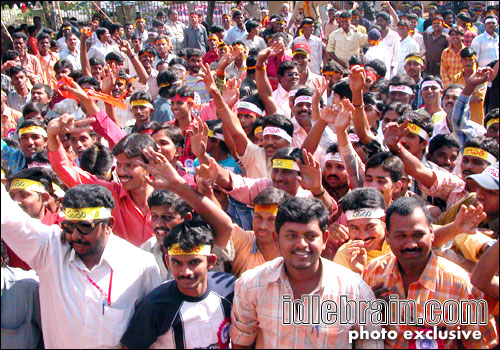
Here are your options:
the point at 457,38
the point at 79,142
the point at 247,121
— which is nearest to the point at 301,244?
the point at 247,121

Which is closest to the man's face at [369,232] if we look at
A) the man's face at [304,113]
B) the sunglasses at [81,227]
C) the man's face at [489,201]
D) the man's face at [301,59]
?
the man's face at [489,201]

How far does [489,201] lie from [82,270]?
7.85ft

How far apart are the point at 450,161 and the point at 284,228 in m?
2.53

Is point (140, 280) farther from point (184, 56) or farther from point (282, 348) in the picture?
point (184, 56)

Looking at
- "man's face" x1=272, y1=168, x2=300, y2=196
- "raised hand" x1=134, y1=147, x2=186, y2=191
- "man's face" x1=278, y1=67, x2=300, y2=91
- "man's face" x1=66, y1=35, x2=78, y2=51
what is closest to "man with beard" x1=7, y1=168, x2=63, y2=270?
"raised hand" x1=134, y1=147, x2=186, y2=191

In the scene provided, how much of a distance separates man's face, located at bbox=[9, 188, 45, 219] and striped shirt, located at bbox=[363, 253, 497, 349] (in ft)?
7.13

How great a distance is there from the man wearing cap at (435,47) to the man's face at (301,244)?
28.5 feet

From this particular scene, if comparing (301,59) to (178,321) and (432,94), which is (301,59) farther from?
(178,321)

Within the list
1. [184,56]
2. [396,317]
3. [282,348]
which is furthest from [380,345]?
[184,56]

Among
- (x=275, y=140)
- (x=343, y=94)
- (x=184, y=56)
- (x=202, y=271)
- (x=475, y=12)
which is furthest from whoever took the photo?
(x=475, y=12)

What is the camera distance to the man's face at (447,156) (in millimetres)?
4848

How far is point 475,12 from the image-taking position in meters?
14.5

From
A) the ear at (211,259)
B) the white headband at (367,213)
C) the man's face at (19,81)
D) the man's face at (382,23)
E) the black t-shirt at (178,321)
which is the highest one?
the man's face at (382,23)

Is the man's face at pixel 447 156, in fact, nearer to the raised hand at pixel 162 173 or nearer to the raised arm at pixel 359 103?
the raised arm at pixel 359 103
